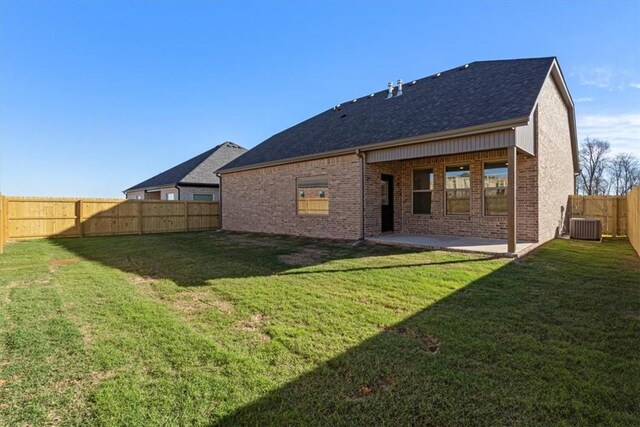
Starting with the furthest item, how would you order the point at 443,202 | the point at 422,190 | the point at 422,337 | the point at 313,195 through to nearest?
the point at 313,195, the point at 422,190, the point at 443,202, the point at 422,337

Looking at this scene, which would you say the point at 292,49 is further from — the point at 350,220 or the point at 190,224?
the point at 190,224

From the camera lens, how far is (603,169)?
34844 mm

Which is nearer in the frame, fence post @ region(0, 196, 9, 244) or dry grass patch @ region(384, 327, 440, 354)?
dry grass patch @ region(384, 327, 440, 354)

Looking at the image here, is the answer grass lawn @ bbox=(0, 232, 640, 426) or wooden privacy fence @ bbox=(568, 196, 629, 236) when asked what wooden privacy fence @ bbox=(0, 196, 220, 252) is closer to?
grass lawn @ bbox=(0, 232, 640, 426)

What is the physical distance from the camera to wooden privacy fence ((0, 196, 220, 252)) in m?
12.6

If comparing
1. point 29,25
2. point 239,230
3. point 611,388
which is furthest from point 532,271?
point 29,25

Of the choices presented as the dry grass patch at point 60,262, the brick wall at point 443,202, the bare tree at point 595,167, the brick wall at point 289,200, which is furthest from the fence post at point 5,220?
the bare tree at point 595,167

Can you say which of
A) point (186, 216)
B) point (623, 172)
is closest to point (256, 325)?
point (186, 216)

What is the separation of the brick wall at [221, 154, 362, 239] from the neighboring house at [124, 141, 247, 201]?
412 centimetres

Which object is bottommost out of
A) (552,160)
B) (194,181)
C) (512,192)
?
(512,192)

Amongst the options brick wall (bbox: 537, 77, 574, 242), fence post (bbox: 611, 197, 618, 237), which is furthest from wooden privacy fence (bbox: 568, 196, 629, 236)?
brick wall (bbox: 537, 77, 574, 242)

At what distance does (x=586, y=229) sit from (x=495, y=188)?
390 centimetres

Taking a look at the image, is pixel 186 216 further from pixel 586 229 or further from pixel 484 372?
pixel 586 229

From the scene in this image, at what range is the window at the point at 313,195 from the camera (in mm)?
11828
